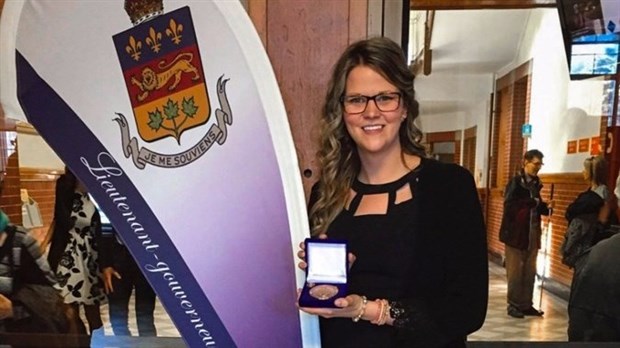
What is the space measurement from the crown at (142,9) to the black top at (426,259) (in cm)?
85

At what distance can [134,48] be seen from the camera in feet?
4.78

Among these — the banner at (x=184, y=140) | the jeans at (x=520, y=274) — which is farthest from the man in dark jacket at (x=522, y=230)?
the banner at (x=184, y=140)

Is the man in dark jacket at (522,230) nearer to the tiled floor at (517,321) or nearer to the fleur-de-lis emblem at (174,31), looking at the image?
the tiled floor at (517,321)

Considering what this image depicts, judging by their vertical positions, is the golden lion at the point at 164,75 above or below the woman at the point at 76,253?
above

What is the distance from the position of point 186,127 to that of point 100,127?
259mm

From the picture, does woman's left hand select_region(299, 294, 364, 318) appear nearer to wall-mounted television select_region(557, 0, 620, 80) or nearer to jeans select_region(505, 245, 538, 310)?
wall-mounted television select_region(557, 0, 620, 80)

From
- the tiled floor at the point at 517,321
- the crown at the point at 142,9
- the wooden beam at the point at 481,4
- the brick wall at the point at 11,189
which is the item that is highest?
the wooden beam at the point at 481,4

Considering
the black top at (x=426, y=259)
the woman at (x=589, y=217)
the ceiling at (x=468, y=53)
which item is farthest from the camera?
the ceiling at (x=468, y=53)

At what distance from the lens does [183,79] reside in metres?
1.48

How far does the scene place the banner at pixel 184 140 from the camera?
1441 millimetres

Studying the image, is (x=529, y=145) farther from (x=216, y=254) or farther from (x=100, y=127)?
(x=100, y=127)

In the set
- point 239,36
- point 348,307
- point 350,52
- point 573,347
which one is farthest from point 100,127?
point 573,347

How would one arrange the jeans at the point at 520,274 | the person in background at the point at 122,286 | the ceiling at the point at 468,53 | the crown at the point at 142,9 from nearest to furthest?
the crown at the point at 142,9
the person in background at the point at 122,286
the ceiling at the point at 468,53
the jeans at the point at 520,274

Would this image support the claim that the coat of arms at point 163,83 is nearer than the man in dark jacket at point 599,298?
Yes
